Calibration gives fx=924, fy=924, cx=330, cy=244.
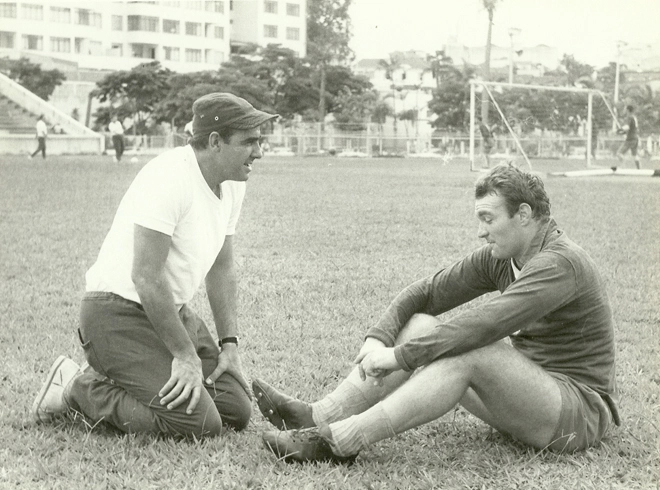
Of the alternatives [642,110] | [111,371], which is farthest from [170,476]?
[642,110]

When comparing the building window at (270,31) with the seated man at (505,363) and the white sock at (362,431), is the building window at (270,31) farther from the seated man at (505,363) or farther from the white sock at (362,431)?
the white sock at (362,431)

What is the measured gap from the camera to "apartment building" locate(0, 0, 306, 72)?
65188mm

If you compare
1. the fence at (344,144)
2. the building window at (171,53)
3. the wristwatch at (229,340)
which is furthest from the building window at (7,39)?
the wristwatch at (229,340)

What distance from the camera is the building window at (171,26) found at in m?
72.6

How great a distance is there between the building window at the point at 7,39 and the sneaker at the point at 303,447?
62.9 m

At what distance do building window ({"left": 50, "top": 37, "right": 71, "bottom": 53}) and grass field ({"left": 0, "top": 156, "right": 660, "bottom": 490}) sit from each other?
174ft

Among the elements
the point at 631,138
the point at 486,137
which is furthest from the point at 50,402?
the point at 631,138

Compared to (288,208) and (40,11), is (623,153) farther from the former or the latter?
(40,11)

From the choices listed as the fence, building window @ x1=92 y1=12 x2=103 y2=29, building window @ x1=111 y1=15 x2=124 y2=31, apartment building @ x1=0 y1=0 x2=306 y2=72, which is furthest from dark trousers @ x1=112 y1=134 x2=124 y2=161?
building window @ x1=111 y1=15 x2=124 y2=31

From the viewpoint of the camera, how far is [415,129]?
6031 centimetres

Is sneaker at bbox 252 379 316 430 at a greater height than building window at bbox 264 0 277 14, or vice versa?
building window at bbox 264 0 277 14

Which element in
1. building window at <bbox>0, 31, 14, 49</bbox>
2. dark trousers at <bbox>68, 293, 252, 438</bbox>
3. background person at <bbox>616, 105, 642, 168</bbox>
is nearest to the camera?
dark trousers at <bbox>68, 293, 252, 438</bbox>

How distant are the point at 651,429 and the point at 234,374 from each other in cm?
187

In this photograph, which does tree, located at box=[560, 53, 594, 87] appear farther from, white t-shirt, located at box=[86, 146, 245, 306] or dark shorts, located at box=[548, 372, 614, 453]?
dark shorts, located at box=[548, 372, 614, 453]
